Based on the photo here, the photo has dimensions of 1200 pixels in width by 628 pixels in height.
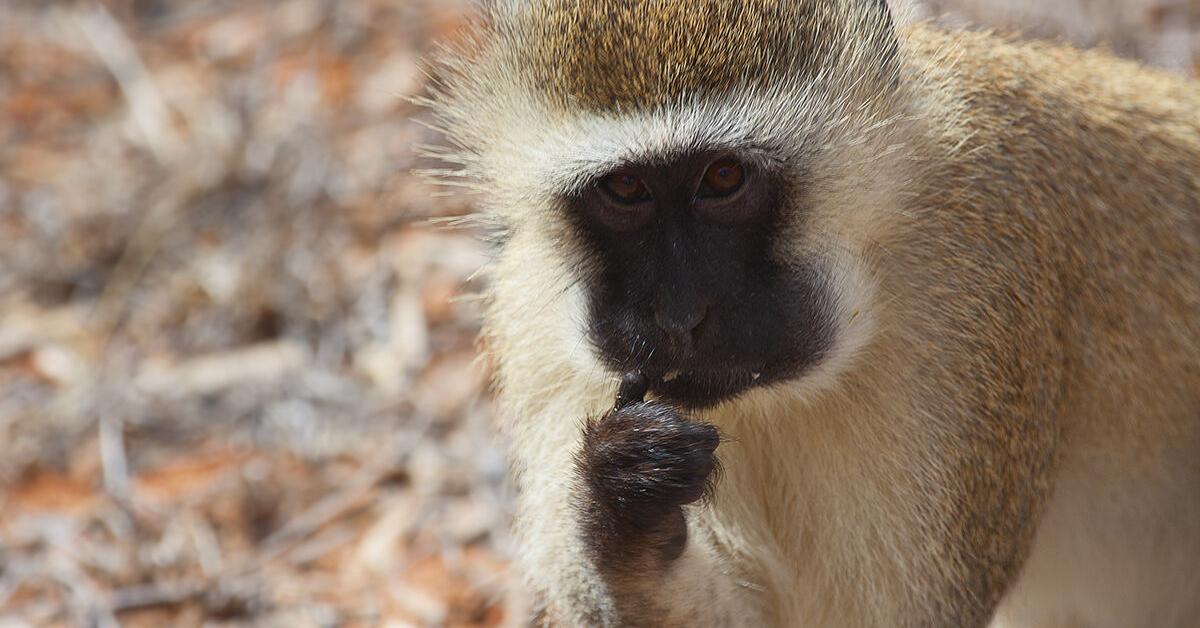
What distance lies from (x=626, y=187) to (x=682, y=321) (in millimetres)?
304

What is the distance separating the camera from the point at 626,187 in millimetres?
2668

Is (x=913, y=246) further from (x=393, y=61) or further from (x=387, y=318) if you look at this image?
(x=393, y=61)

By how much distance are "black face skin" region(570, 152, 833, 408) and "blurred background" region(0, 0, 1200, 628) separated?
2.72 ft

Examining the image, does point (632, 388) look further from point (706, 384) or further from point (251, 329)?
point (251, 329)

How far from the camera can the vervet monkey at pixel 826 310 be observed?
8.67 ft

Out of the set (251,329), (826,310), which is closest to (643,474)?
(826,310)

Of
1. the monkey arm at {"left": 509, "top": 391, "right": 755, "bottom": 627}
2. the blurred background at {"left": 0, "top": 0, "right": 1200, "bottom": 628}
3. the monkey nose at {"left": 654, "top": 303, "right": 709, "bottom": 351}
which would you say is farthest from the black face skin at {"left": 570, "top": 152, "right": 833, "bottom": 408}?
the blurred background at {"left": 0, "top": 0, "right": 1200, "bottom": 628}

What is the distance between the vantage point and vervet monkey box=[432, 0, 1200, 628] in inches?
104

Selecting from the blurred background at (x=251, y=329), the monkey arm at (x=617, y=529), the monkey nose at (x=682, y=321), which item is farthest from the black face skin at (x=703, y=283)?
the blurred background at (x=251, y=329)

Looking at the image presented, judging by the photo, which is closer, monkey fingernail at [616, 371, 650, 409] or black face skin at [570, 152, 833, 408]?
black face skin at [570, 152, 833, 408]

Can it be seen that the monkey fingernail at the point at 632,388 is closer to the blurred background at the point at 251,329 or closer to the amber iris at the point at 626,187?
the amber iris at the point at 626,187

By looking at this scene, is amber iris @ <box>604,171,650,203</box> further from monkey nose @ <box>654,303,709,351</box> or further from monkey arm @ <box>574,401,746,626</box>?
monkey arm @ <box>574,401,746,626</box>

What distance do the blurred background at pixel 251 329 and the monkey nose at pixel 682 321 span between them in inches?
40.7

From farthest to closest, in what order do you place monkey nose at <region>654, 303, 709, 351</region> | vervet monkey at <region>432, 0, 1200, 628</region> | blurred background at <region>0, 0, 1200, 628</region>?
blurred background at <region>0, 0, 1200, 628</region> → vervet monkey at <region>432, 0, 1200, 628</region> → monkey nose at <region>654, 303, 709, 351</region>
